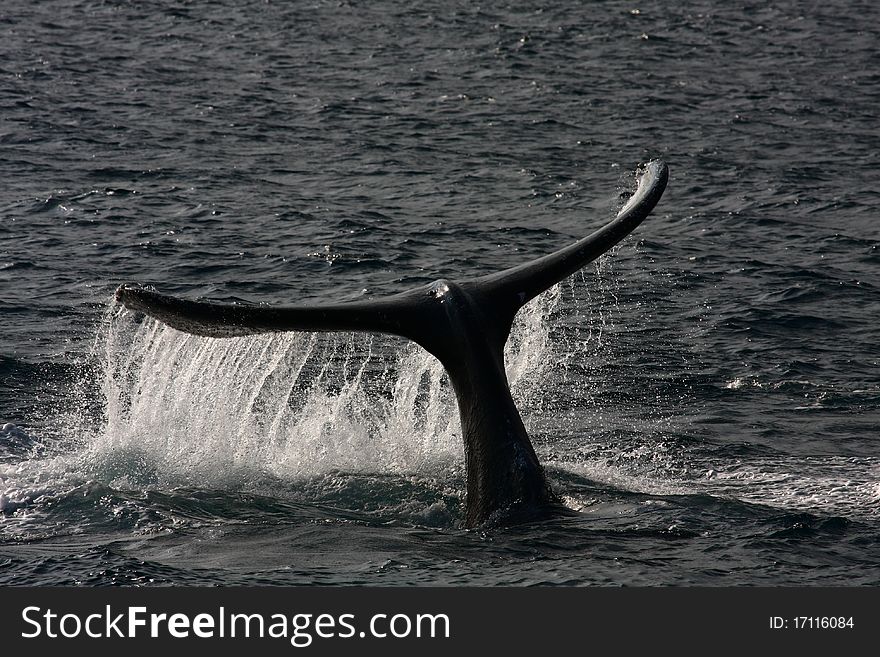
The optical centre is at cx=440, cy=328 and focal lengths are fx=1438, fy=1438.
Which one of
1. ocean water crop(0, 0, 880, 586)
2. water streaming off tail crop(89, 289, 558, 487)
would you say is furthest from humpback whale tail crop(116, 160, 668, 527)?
water streaming off tail crop(89, 289, 558, 487)

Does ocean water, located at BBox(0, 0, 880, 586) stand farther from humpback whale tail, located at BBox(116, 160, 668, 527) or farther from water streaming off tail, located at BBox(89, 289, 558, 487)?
humpback whale tail, located at BBox(116, 160, 668, 527)

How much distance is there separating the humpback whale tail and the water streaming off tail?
95 cm

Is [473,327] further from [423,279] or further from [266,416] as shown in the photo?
[423,279]

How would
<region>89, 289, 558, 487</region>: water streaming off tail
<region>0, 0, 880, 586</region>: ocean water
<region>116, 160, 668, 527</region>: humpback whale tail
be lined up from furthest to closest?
1. <region>89, 289, 558, 487</region>: water streaming off tail
2. <region>0, 0, 880, 586</region>: ocean water
3. <region>116, 160, 668, 527</region>: humpback whale tail

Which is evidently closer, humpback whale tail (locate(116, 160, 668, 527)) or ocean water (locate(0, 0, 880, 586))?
humpback whale tail (locate(116, 160, 668, 527))

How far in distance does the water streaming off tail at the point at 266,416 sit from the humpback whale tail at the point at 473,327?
95 centimetres

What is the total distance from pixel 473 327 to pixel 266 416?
11.6 ft

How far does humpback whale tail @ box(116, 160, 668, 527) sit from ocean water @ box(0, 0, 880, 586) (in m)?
0.33

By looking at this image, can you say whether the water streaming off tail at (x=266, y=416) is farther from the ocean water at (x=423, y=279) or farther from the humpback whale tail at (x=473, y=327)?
the humpback whale tail at (x=473, y=327)

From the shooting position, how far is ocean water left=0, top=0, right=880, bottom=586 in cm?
907

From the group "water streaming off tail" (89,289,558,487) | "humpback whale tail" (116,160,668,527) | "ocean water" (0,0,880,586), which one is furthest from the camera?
"water streaming off tail" (89,289,558,487)

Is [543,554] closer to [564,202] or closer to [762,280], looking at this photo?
[762,280]

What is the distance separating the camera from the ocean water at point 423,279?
9070 millimetres

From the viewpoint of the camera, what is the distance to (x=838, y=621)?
7.11 meters
